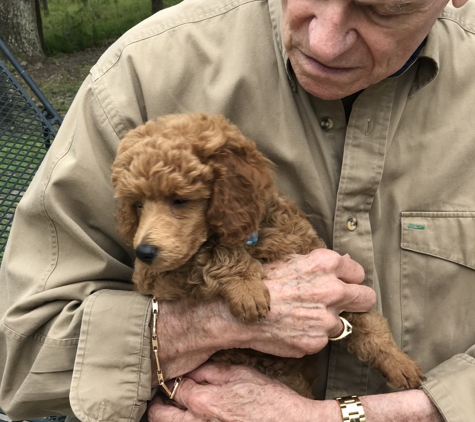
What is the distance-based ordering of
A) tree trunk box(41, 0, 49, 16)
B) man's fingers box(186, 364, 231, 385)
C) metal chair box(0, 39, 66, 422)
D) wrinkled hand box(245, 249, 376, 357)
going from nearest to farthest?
wrinkled hand box(245, 249, 376, 357)
man's fingers box(186, 364, 231, 385)
metal chair box(0, 39, 66, 422)
tree trunk box(41, 0, 49, 16)

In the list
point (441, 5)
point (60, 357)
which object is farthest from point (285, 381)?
point (441, 5)

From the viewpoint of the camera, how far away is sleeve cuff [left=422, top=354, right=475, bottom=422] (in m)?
2.17

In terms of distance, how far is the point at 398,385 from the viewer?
225 cm

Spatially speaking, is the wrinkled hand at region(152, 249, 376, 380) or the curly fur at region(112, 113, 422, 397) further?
the wrinkled hand at region(152, 249, 376, 380)

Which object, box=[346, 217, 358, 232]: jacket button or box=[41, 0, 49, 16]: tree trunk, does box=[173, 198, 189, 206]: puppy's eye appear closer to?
box=[346, 217, 358, 232]: jacket button

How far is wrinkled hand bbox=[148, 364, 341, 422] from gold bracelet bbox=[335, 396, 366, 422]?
3cm

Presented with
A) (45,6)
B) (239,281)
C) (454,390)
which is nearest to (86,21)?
(45,6)

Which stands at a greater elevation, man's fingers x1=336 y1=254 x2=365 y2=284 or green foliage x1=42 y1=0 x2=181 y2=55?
man's fingers x1=336 y1=254 x2=365 y2=284

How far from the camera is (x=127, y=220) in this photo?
2066 mm

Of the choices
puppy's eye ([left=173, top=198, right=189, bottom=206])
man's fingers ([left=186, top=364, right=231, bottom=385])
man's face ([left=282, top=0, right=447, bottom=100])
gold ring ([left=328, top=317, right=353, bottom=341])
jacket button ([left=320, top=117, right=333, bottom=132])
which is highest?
man's face ([left=282, top=0, right=447, bottom=100])

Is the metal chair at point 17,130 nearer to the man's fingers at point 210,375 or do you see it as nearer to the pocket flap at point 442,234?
the man's fingers at point 210,375

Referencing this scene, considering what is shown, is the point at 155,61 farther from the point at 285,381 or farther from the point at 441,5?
the point at 285,381

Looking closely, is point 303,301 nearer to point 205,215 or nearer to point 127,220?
point 205,215

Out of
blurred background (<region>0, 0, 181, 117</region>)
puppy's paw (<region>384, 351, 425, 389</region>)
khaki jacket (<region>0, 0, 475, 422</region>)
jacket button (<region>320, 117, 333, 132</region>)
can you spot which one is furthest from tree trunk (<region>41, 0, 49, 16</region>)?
puppy's paw (<region>384, 351, 425, 389</region>)
